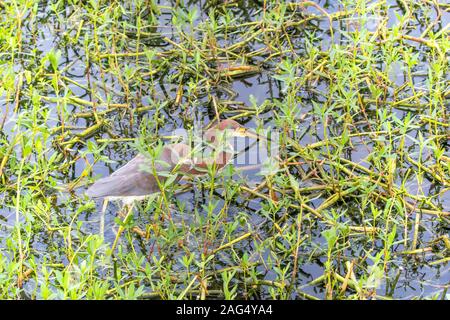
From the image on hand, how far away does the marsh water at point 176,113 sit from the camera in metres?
4.46

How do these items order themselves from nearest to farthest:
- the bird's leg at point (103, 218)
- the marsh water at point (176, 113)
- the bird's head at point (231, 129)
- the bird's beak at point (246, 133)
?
the marsh water at point (176, 113) < the bird's leg at point (103, 218) < the bird's head at point (231, 129) < the bird's beak at point (246, 133)

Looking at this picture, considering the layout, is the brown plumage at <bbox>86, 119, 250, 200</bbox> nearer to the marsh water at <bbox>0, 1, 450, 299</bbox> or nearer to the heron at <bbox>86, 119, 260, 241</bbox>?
the heron at <bbox>86, 119, 260, 241</bbox>

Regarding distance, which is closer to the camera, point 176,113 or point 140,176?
point 140,176

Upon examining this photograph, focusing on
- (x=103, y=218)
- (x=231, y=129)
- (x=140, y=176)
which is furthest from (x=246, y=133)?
(x=103, y=218)

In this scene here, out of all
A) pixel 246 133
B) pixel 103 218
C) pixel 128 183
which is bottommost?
pixel 103 218

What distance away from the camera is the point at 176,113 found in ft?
18.5

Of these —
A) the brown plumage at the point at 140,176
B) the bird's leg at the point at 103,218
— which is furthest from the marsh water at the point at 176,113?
the brown plumage at the point at 140,176

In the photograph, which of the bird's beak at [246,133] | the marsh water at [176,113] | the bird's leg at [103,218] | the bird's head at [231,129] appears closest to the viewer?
the marsh water at [176,113]

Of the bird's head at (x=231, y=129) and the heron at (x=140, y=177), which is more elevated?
the bird's head at (x=231, y=129)

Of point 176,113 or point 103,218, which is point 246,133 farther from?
point 103,218

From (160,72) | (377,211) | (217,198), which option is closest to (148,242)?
(217,198)

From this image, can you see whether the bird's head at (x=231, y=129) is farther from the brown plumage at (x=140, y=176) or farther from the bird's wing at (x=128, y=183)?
the bird's wing at (x=128, y=183)

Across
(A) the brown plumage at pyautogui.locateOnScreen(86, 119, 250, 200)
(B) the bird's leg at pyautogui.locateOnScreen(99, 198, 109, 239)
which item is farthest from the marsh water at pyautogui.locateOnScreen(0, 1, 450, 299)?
(A) the brown plumage at pyautogui.locateOnScreen(86, 119, 250, 200)

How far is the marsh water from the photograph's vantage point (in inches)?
176
